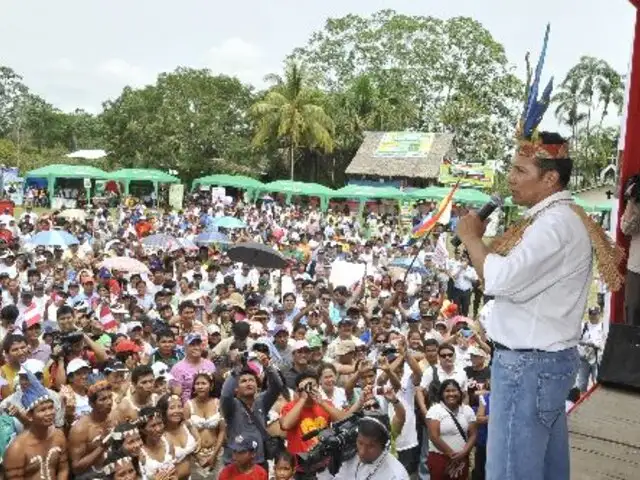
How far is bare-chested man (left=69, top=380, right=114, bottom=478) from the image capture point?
4.47 m

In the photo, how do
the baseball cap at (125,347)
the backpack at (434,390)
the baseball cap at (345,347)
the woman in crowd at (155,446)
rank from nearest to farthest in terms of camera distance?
the woman in crowd at (155,446)
the backpack at (434,390)
the baseball cap at (125,347)
the baseball cap at (345,347)

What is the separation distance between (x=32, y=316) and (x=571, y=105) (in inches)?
1758

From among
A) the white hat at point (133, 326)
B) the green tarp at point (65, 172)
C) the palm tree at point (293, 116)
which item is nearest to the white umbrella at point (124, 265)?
the white hat at point (133, 326)

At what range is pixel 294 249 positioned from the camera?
56.9ft

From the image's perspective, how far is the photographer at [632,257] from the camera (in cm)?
440

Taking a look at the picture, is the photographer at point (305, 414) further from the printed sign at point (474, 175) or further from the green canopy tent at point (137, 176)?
the green canopy tent at point (137, 176)

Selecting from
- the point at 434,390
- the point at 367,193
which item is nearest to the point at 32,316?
the point at 434,390

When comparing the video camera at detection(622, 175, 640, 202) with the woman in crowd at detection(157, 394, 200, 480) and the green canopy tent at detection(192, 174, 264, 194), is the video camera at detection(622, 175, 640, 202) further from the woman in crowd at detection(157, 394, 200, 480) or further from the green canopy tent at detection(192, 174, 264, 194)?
the green canopy tent at detection(192, 174, 264, 194)

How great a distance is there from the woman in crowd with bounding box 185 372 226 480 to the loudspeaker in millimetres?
2665

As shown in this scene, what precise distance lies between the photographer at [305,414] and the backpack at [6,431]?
1739mm

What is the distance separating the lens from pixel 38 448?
14.2ft

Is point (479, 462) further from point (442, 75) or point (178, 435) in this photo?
point (442, 75)

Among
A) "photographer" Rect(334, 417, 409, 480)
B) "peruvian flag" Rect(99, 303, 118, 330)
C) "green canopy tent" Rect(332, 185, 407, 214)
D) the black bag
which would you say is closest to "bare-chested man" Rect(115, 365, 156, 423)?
the black bag

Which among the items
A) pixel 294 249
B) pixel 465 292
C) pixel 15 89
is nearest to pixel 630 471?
pixel 465 292
